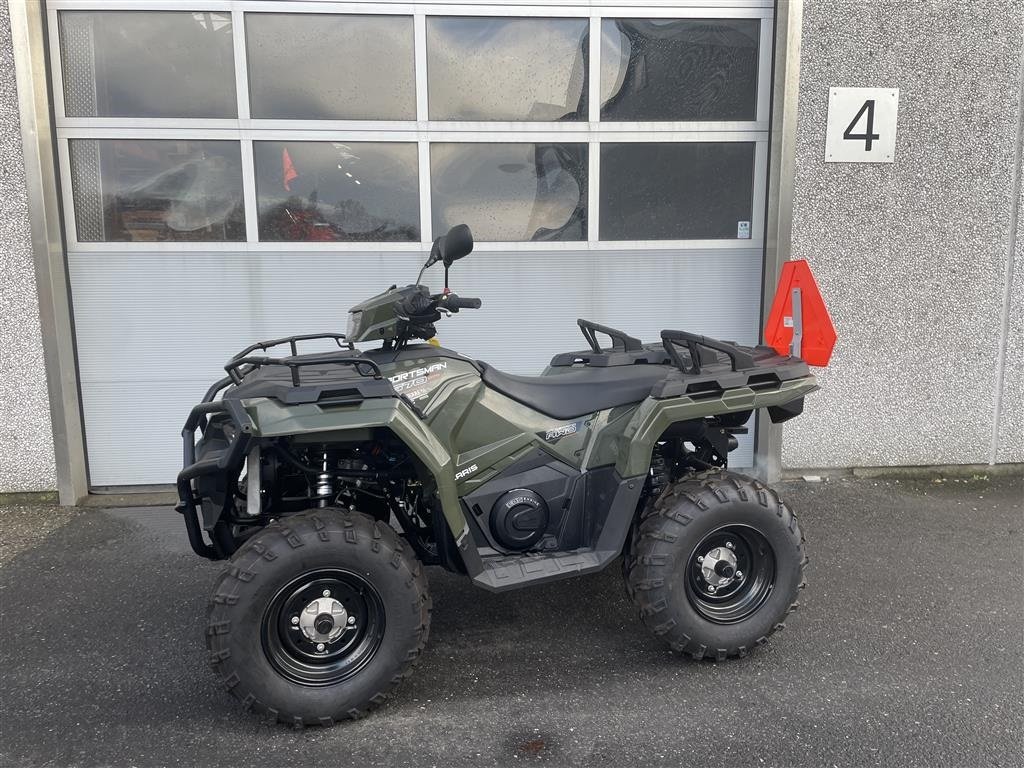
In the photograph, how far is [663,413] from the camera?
2.97 meters

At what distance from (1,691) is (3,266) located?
121 inches

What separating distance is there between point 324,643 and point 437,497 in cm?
66

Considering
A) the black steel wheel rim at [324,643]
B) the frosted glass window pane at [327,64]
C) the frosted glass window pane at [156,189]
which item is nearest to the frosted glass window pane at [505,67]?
the frosted glass window pane at [327,64]

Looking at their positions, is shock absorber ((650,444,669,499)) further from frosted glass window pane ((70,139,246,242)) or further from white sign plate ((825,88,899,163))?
frosted glass window pane ((70,139,246,242))

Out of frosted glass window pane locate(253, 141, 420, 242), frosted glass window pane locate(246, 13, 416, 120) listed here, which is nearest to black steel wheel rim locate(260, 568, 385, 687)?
frosted glass window pane locate(253, 141, 420, 242)

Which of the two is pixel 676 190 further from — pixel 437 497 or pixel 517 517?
pixel 437 497

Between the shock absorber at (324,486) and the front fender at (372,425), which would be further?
the shock absorber at (324,486)

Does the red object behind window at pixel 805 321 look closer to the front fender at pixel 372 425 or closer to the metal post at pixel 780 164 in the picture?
the metal post at pixel 780 164

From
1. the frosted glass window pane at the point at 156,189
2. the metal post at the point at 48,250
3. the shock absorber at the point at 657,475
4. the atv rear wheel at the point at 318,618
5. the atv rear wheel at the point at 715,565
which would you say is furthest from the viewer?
the frosted glass window pane at the point at 156,189

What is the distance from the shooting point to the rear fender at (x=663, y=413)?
2.97 meters

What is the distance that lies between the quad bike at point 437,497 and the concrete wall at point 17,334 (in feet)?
9.05

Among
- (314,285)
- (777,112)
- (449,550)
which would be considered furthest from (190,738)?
(777,112)

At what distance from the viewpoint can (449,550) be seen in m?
2.91

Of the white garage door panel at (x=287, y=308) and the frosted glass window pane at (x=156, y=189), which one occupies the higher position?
the frosted glass window pane at (x=156, y=189)
